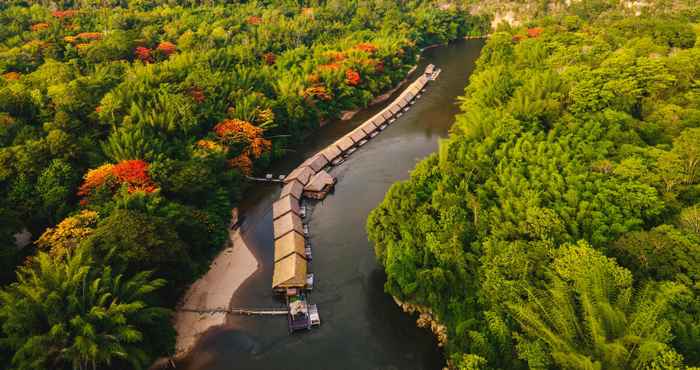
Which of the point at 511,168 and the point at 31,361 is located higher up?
the point at 511,168

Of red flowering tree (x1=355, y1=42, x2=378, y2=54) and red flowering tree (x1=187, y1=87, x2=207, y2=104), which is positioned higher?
red flowering tree (x1=355, y1=42, x2=378, y2=54)

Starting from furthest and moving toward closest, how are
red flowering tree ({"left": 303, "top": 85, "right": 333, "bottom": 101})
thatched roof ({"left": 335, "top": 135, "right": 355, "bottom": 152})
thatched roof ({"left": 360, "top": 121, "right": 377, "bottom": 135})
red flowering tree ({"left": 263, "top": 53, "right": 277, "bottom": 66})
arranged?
red flowering tree ({"left": 263, "top": 53, "right": 277, "bottom": 66})
red flowering tree ({"left": 303, "top": 85, "right": 333, "bottom": 101})
thatched roof ({"left": 360, "top": 121, "right": 377, "bottom": 135})
thatched roof ({"left": 335, "top": 135, "right": 355, "bottom": 152})

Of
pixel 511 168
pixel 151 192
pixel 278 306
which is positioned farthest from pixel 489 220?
pixel 151 192

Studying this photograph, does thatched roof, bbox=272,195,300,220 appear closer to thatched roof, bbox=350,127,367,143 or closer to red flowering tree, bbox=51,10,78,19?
thatched roof, bbox=350,127,367,143

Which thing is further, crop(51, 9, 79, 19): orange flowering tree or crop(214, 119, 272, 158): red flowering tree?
crop(51, 9, 79, 19): orange flowering tree

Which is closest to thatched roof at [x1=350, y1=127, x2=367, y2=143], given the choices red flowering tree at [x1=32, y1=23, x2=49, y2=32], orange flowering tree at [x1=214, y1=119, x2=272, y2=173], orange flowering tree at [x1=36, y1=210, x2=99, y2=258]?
orange flowering tree at [x1=214, y1=119, x2=272, y2=173]

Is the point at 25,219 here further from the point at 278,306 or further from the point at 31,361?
the point at 278,306

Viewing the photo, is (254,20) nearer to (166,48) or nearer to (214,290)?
(166,48)
